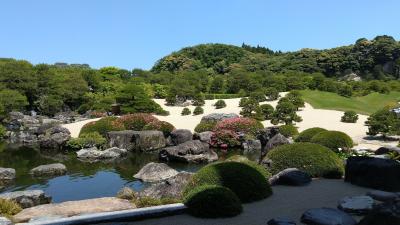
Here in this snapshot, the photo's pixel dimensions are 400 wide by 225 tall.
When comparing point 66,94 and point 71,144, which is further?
point 66,94

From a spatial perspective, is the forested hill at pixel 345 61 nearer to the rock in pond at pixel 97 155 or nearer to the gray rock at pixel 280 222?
the rock in pond at pixel 97 155

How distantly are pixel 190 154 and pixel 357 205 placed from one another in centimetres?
1208

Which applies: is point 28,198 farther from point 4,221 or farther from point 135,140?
point 135,140

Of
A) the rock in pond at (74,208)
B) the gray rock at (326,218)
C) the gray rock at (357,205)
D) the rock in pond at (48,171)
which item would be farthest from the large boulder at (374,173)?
the rock in pond at (48,171)

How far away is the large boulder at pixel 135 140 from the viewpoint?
78.0ft

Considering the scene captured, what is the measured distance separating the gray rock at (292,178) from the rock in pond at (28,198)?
5.95 metres

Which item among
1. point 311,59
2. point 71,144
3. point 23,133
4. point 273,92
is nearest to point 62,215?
point 71,144

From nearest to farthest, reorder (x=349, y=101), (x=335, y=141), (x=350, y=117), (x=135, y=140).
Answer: (x=335, y=141) → (x=135, y=140) → (x=350, y=117) → (x=349, y=101)

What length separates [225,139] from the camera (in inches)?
973

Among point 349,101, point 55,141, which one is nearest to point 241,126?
point 55,141

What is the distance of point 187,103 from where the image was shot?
43469 mm

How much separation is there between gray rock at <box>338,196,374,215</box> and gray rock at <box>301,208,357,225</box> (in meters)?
0.62

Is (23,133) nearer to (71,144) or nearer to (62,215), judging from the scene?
(71,144)

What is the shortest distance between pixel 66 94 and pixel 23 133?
40.1 ft
